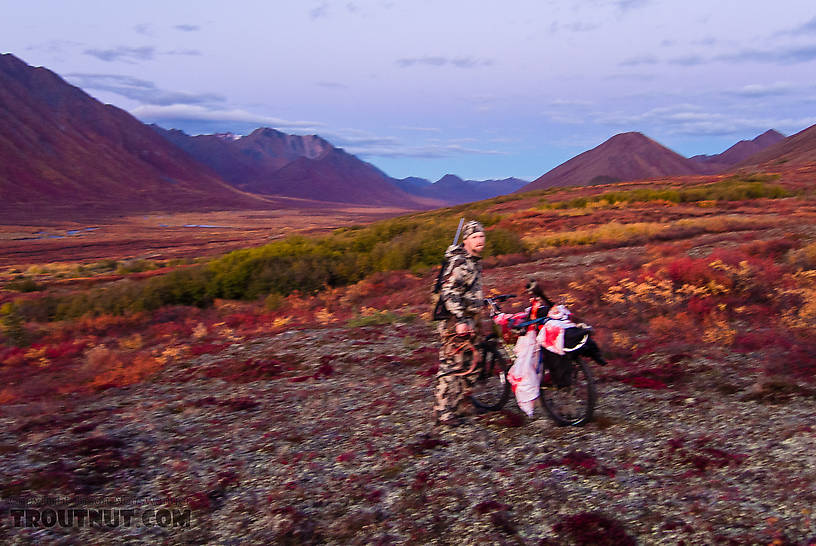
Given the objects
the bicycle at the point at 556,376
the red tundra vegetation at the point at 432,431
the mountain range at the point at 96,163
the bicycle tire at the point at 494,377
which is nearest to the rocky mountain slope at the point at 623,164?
the mountain range at the point at 96,163

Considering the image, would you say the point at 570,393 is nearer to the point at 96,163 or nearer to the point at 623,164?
the point at 623,164

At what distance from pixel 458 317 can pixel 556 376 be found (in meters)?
1.32

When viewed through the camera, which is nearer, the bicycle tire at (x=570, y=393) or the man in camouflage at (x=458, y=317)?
the bicycle tire at (x=570, y=393)

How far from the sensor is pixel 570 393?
606 cm

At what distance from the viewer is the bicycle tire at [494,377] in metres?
6.33

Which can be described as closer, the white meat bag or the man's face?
the man's face

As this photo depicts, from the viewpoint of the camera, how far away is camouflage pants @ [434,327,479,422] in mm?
6211

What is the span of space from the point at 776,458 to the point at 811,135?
5726 inches

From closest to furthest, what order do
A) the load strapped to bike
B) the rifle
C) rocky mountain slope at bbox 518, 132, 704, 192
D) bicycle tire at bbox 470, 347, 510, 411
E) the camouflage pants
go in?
1. the load strapped to bike
2. the rifle
3. the camouflage pants
4. bicycle tire at bbox 470, 347, 510, 411
5. rocky mountain slope at bbox 518, 132, 704, 192

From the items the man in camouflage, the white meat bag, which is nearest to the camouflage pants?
the man in camouflage

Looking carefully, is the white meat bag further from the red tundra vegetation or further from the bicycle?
the red tundra vegetation

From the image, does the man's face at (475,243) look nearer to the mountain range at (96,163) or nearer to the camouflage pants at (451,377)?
the camouflage pants at (451,377)

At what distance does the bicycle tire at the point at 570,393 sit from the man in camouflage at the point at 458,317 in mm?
973

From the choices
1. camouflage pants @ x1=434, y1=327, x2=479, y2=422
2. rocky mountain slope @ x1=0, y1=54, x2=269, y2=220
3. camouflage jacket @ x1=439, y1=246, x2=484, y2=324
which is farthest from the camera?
rocky mountain slope @ x1=0, y1=54, x2=269, y2=220
